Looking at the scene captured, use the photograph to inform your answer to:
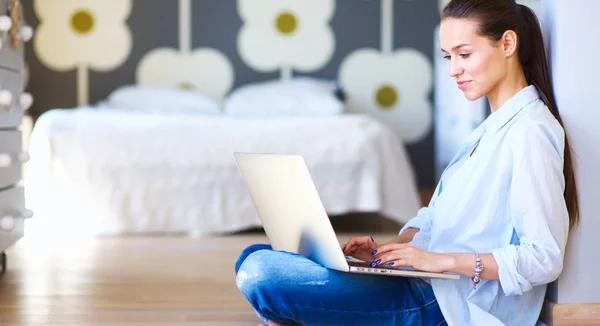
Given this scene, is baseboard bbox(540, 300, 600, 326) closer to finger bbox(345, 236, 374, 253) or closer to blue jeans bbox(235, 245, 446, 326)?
blue jeans bbox(235, 245, 446, 326)

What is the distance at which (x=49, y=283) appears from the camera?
2.37 meters

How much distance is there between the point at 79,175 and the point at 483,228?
100 inches

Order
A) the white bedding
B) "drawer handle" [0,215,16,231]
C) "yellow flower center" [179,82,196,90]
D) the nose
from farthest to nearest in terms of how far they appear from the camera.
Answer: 1. "yellow flower center" [179,82,196,90]
2. the white bedding
3. "drawer handle" [0,215,16,231]
4. the nose

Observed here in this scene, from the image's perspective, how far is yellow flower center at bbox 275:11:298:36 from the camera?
500 centimetres

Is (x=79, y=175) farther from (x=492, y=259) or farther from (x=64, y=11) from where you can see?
(x=492, y=259)

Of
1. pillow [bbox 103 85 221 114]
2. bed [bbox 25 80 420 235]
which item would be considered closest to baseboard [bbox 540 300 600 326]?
bed [bbox 25 80 420 235]

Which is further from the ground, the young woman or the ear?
the ear

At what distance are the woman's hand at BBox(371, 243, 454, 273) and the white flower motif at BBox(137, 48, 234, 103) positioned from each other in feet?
12.3

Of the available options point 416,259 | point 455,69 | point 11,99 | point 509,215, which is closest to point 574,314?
point 509,215

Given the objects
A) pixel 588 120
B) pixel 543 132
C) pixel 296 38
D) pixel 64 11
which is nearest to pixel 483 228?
pixel 543 132

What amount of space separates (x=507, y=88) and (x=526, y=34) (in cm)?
10

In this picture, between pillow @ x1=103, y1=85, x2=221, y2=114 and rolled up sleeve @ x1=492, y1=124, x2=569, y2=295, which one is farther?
pillow @ x1=103, y1=85, x2=221, y2=114

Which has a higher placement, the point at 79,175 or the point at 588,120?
the point at 588,120

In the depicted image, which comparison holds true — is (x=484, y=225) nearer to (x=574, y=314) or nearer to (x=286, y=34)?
(x=574, y=314)
